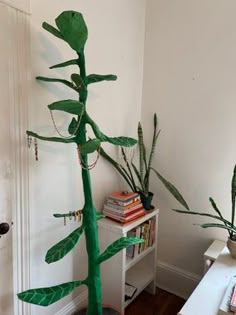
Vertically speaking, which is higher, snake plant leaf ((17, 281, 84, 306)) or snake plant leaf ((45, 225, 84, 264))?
snake plant leaf ((45, 225, 84, 264))

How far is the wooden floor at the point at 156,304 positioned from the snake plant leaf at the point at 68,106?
160cm

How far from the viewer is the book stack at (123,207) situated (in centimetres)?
191

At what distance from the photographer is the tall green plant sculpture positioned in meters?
1.24

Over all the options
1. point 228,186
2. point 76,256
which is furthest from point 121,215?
point 228,186

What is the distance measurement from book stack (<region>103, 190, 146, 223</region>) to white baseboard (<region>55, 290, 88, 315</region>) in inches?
24.5

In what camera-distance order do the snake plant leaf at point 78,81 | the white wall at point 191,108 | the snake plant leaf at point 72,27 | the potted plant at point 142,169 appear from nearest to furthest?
the snake plant leaf at point 72,27 → the snake plant leaf at point 78,81 → the white wall at point 191,108 → the potted plant at point 142,169

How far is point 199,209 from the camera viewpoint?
2164 mm

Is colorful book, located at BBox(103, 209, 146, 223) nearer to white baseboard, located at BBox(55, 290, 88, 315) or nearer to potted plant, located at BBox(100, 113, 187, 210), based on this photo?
potted plant, located at BBox(100, 113, 187, 210)

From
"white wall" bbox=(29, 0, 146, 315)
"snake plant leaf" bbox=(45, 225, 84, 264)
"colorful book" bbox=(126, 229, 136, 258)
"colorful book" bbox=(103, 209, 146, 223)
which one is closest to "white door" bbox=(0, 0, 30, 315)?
"white wall" bbox=(29, 0, 146, 315)

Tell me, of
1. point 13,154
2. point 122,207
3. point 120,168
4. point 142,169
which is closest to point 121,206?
point 122,207

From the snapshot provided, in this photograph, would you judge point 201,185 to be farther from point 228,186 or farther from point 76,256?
point 76,256

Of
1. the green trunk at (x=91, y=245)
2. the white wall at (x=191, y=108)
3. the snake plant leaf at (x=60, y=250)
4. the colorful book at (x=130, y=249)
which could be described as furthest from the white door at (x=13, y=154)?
the white wall at (x=191, y=108)

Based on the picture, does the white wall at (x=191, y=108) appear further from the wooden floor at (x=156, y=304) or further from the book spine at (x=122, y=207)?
the book spine at (x=122, y=207)

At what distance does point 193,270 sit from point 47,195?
138cm
